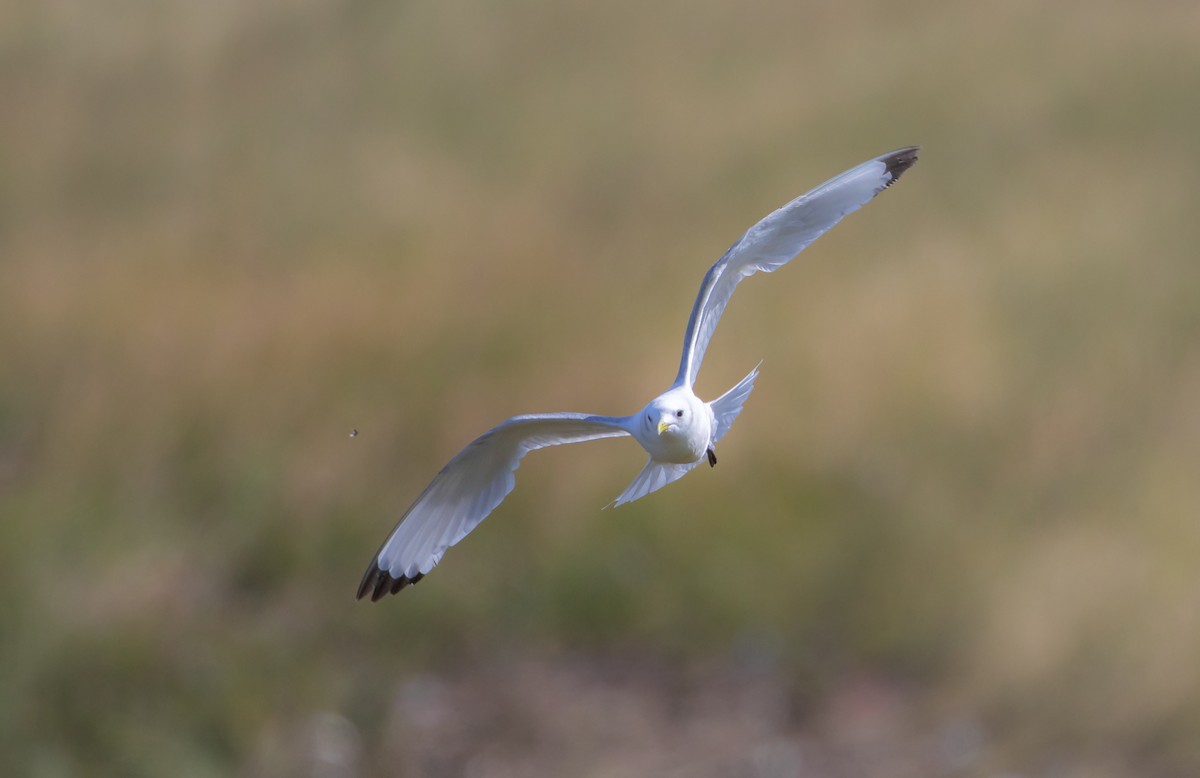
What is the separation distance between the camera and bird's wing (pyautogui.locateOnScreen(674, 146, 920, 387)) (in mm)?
4109

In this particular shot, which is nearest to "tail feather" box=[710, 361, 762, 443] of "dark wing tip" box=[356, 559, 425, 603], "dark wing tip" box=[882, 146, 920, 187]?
"dark wing tip" box=[882, 146, 920, 187]

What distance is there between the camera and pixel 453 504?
4309mm

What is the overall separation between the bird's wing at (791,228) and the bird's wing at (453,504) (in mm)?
380

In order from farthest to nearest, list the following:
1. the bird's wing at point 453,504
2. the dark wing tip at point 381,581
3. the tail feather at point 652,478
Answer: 1. the dark wing tip at point 381,581
2. the bird's wing at point 453,504
3. the tail feather at point 652,478

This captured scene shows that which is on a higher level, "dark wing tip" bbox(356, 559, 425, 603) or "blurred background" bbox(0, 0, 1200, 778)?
"blurred background" bbox(0, 0, 1200, 778)

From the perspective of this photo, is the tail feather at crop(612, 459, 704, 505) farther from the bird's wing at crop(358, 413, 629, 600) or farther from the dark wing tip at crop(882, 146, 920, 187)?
the dark wing tip at crop(882, 146, 920, 187)

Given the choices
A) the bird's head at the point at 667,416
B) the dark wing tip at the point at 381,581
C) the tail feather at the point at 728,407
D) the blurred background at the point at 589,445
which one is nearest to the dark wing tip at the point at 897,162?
the tail feather at the point at 728,407

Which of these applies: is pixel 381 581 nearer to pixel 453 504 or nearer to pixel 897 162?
pixel 453 504

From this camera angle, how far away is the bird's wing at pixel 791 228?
4.11 metres

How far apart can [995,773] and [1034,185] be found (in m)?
2.53

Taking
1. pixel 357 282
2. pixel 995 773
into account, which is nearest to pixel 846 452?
pixel 995 773

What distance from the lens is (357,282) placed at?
292 inches

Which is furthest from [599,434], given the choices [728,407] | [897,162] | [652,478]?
[897,162]

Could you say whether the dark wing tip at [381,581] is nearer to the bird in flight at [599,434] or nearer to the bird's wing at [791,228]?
the bird in flight at [599,434]
